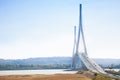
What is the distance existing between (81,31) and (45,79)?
38186mm

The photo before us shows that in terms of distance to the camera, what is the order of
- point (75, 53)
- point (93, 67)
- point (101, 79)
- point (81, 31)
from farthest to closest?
point (75, 53) → point (93, 67) → point (81, 31) → point (101, 79)

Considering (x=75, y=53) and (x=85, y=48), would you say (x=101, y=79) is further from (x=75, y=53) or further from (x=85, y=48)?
(x=75, y=53)

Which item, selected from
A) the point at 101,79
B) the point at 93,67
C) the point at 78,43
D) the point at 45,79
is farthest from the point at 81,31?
the point at 101,79

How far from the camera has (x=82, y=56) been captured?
380ft

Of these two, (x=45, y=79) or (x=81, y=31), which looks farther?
(x=81, y=31)

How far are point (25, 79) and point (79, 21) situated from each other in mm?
44024

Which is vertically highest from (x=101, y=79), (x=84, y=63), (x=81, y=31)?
(x=81, y=31)

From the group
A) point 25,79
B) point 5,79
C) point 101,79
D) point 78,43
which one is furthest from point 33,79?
point 78,43

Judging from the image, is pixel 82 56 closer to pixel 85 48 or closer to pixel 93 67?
pixel 93 67

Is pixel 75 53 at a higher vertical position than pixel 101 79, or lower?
higher

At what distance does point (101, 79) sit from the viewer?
1774 inches

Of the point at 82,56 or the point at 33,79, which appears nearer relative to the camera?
the point at 33,79

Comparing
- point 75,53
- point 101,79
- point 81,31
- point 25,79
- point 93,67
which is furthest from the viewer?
point 75,53

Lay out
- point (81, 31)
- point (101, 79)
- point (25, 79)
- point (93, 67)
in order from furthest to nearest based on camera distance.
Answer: point (93, 67) < point (81, 31) < point (25, 79) < point (101, 79)
